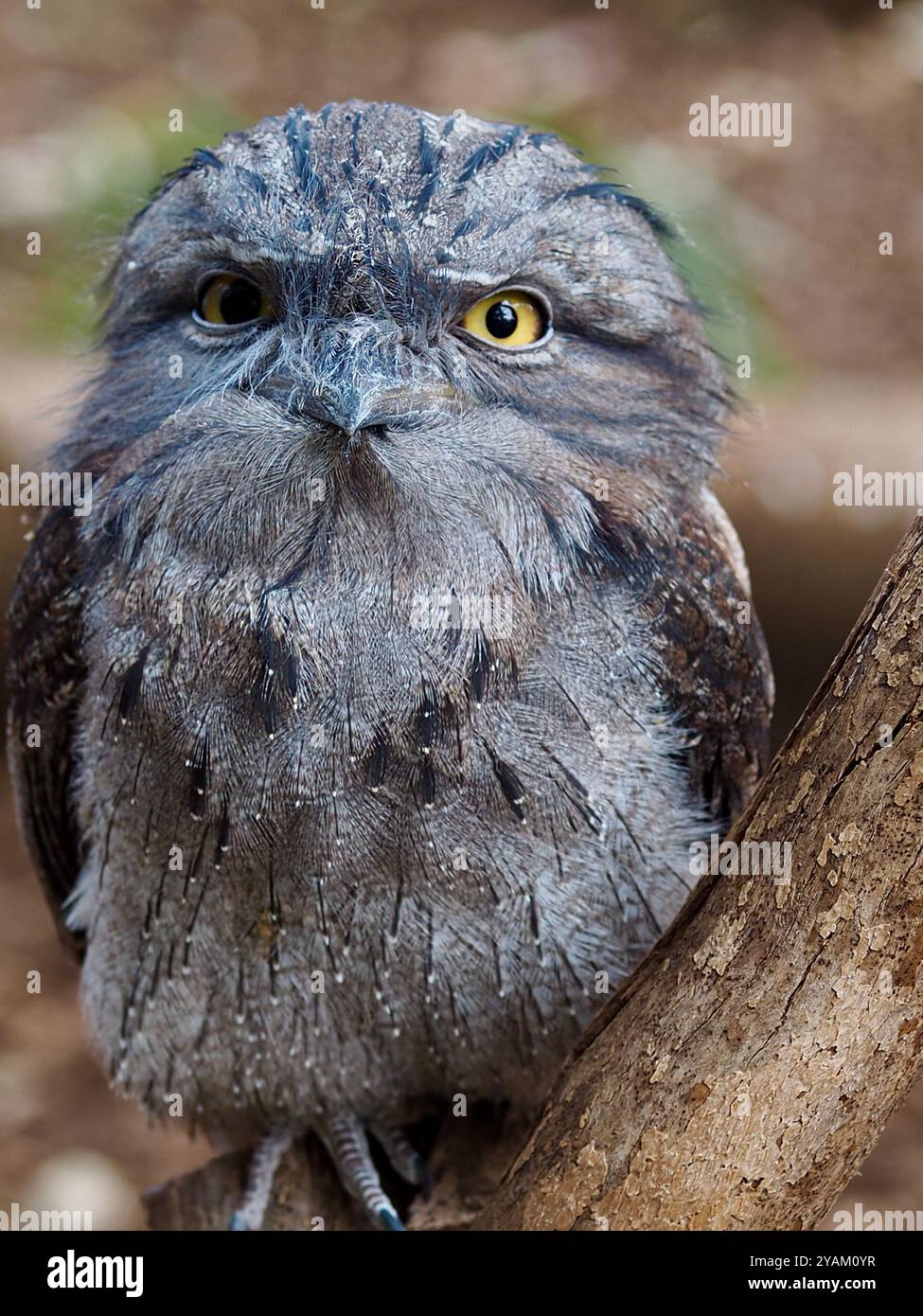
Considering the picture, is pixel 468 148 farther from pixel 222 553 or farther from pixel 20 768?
pixel 20 768

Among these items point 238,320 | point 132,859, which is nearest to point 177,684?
point 132,859

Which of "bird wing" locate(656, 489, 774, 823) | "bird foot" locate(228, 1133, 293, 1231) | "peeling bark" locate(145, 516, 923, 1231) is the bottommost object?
"bird foot" locate(228, 1133, 293, 1231)

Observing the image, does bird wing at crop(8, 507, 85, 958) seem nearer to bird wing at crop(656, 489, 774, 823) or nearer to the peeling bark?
bird wing at crop(656, 489, 774, 823)

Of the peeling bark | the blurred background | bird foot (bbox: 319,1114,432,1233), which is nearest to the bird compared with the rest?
bird foot (bbox: 319,1114,432,1233)

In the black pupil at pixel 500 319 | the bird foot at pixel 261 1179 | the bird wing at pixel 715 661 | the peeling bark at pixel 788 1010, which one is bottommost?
the bird foot at pixel 261 1179

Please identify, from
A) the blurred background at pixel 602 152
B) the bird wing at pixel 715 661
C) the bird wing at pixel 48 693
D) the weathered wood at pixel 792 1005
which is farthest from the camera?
the blurred background at pixel 602 152

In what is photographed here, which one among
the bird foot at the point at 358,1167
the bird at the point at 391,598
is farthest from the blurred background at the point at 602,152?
the bird foot at the point at 358,1167

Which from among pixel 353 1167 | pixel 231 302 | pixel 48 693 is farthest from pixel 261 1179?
pixel 231 302

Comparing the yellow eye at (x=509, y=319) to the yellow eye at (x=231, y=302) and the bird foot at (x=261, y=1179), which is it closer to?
the yellow eye at (x=231, y=302)
